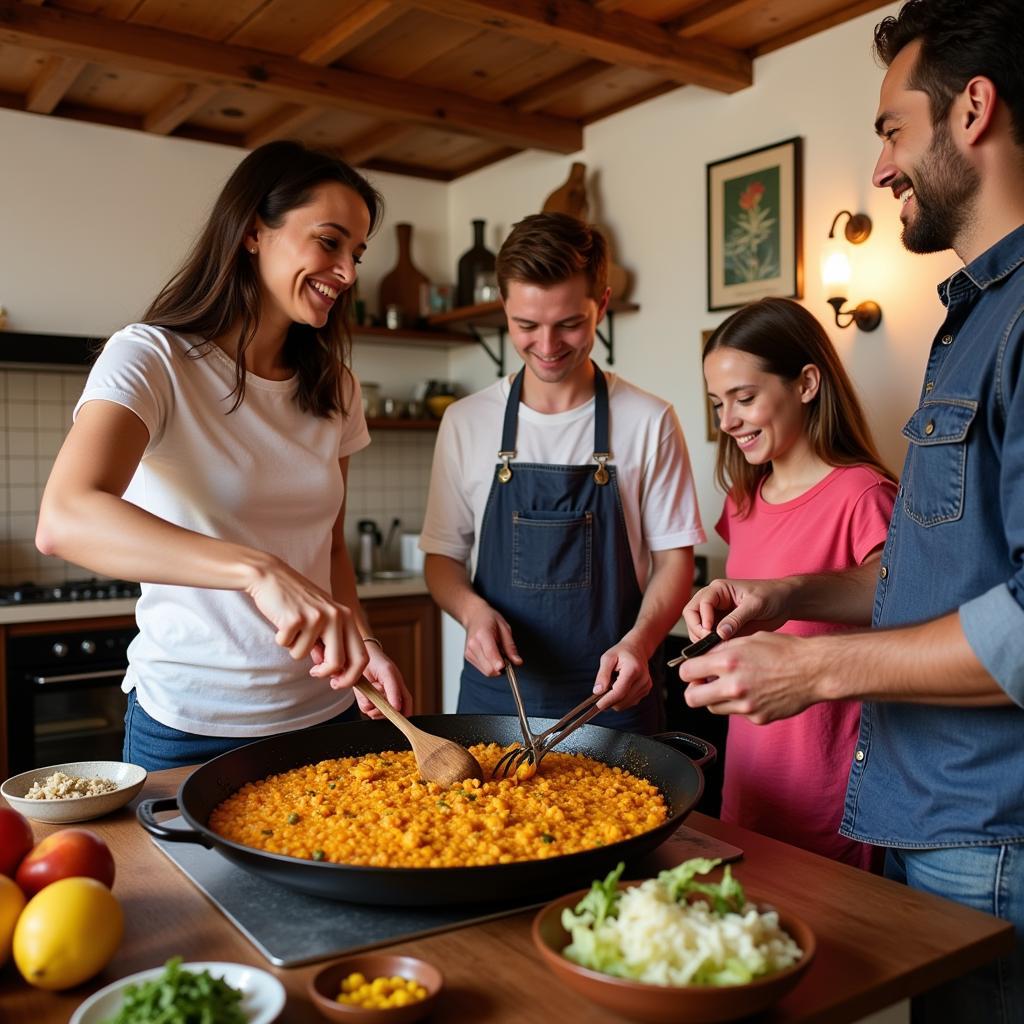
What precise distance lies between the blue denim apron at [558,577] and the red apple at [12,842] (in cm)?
121

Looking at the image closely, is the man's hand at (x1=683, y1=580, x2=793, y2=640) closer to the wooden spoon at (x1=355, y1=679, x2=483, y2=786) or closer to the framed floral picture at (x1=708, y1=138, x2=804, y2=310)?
the wooden spoon at (x1=355, y1=679, x2=483, y2=786)

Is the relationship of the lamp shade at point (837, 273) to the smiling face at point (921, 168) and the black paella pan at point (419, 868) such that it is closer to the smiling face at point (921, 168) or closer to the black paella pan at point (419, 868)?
the smiling face at point (921, 168)

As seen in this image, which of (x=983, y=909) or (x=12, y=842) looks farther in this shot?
(x=983, y=909)

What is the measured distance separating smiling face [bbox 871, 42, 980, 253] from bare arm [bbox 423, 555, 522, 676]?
1083 millimetres

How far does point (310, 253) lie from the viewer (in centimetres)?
175

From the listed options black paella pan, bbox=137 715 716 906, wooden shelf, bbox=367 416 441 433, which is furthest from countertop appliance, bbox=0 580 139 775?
black paella pan, bbox=137 715 716 906

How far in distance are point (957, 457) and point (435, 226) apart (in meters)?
3.99

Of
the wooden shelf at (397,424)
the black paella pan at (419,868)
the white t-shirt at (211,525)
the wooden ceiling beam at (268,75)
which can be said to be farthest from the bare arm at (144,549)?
the wooden shelf at (397,424)

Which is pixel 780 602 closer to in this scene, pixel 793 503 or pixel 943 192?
pixel 793 503

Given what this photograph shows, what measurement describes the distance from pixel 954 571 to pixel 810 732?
0.68 meters

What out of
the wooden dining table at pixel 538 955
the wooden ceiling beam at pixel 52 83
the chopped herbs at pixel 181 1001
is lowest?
the wooden dining table at pixel 538 955

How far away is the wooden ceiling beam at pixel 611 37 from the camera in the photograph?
2.85m

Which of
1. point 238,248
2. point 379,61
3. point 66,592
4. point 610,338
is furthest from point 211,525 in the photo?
point 610,338

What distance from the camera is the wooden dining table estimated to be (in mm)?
920
